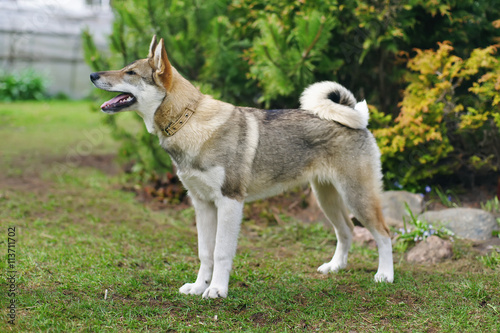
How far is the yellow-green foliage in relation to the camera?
5516 mm

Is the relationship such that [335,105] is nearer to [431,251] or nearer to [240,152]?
[240,152]

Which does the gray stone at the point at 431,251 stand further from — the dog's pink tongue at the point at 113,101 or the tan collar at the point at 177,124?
the dog's pink tongue at the point at 113,101

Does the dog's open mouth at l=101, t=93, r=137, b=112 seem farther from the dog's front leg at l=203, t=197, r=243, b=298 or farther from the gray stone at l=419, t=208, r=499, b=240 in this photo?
the gray stone at l=419, t=208, r=499, b=240

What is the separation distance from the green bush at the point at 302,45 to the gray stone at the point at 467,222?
0.75 meters

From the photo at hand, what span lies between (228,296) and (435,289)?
1.65 metres

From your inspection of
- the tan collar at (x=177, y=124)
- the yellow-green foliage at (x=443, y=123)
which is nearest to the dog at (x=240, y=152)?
the tan collar at (x=177, y=124)

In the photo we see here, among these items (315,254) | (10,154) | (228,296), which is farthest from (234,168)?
(10,154)

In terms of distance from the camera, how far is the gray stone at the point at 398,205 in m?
5.53

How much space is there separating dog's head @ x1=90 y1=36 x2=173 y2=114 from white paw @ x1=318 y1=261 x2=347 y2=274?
6.90 ft

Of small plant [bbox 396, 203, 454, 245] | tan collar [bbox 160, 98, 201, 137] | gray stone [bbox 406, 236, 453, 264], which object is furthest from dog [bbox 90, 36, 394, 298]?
small plant [bbox 396, 203, 454, 245]

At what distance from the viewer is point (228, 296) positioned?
12.8ft

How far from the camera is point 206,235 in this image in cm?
412

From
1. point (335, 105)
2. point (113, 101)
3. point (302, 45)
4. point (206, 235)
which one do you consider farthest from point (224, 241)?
point (302, 45)

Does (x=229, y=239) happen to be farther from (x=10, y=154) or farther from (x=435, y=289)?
(x=10, y=154)
